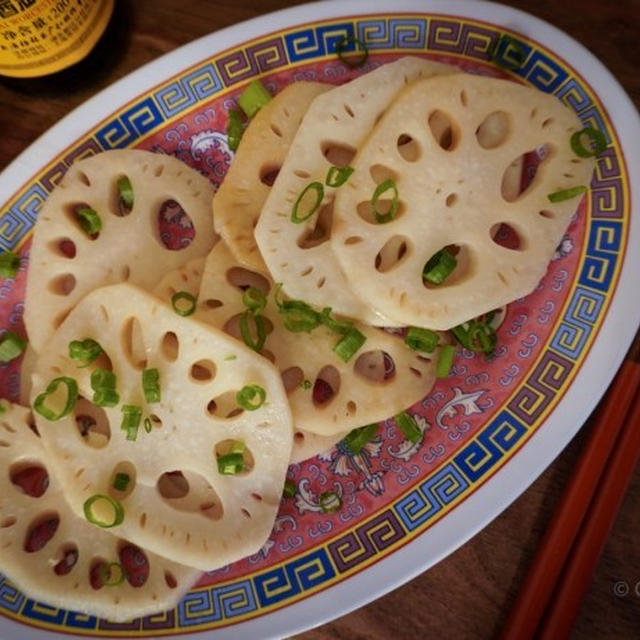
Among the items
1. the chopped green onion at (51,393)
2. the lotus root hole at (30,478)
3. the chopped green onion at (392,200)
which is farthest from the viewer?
the lotus root hole at (30,478)

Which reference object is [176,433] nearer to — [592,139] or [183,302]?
[183,302]

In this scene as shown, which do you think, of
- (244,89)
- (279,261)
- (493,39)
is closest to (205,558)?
(279,261)

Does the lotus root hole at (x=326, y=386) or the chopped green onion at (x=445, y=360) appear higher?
the chopped green onion at (x=445, y=360)

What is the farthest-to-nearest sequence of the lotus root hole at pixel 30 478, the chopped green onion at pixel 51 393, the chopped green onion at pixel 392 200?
1. the lotus root hole at pixel 30 478
2. the chopped green onion at pixel 51 393
3. the chopped green onion at pixel 392 200

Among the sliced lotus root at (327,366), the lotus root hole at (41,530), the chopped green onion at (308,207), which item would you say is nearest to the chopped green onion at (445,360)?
the sliced lotus root at (327,366)

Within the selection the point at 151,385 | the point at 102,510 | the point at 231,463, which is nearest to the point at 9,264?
the point at 151,385

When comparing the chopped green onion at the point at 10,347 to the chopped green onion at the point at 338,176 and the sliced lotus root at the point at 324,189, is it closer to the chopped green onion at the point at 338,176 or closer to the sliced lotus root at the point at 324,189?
the sliced lotus root at the point at 324,189

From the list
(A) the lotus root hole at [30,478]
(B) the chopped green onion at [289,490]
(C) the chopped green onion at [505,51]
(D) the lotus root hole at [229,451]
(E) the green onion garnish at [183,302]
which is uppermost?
(C) the chopped green onion at [505,51]

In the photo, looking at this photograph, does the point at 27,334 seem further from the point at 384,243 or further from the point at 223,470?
the point at 384,243

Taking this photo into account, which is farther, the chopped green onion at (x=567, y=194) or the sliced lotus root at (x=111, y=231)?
the sliced lotus root at (x=111, y=231)
